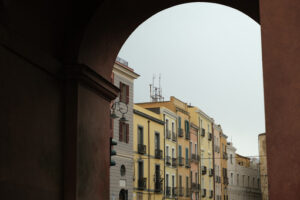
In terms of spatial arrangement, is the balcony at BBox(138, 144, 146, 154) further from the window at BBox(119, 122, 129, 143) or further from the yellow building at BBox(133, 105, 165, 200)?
the window at BBox(119, 122, 129, 143)

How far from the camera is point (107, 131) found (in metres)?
10.1

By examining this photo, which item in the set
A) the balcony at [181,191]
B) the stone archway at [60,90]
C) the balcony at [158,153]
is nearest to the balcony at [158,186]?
the balcony at [158,153]

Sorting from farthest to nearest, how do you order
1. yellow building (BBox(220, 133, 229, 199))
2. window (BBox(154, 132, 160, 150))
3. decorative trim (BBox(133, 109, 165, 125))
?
yellow building (BBox(220, 133, 229, 199))
window (BBox(154, 132, 160, 150))
decorative trim (BBox(133, 109, 165, 125))

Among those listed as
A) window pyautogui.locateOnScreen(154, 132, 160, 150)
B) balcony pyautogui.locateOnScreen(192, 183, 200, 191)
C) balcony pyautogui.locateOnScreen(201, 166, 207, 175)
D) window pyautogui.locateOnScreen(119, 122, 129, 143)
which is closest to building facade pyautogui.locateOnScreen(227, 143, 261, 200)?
balcony pyautogui.locateOnScreen(201, 166, 207, 175)

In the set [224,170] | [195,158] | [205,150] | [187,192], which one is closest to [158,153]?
[187,192]

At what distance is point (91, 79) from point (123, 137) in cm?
2845

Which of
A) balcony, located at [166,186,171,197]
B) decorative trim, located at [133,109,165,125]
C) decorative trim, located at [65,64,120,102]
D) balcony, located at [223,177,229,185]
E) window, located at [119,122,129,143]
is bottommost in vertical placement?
balcony, located at [166,186,171,197]

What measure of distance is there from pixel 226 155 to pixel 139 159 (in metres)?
29.0

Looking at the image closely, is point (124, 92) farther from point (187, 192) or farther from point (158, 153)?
point (187, 192)

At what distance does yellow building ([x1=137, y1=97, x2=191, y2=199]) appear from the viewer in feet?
163

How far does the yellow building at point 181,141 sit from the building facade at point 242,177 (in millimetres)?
17831

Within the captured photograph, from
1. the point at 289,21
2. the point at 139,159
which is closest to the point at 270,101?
the point at 289,21

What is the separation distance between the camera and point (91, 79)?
9055mm

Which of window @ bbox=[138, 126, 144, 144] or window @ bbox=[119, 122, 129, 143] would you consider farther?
window @ bbox=[138, 126, 144, 144]
